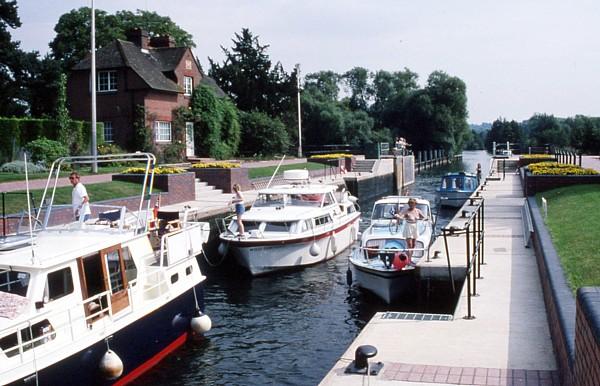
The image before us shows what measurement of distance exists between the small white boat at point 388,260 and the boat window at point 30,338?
30.4ft

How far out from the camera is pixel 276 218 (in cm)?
2316

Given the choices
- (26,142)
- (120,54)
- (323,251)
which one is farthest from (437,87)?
(323,251)

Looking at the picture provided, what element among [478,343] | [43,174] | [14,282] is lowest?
[478,343]

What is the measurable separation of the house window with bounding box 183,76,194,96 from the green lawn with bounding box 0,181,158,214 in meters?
19.5

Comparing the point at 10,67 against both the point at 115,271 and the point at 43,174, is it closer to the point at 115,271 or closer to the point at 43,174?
the point at 43,174

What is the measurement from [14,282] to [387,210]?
1541cm

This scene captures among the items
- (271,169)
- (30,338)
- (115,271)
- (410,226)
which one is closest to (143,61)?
(271,169)

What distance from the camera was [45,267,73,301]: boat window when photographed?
36.7ft

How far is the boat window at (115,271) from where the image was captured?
12656mm

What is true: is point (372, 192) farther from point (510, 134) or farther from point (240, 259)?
point (510, 134)

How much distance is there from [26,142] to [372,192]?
27444 mm

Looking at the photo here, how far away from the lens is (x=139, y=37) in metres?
52.6

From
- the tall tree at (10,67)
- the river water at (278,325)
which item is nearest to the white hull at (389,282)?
the river water at (278,325)

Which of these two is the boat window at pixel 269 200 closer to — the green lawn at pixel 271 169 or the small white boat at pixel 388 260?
the small white boat at pixel 388 260
